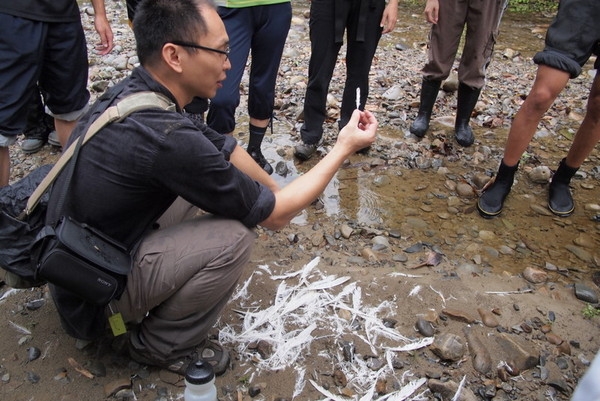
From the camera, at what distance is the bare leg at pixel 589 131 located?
3521 mm

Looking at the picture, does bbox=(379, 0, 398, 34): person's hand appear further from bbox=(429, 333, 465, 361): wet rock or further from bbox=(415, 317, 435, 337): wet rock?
bbox=(429, 333, 465, 361): wet rock

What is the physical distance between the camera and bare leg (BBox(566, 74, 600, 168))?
3521 mm

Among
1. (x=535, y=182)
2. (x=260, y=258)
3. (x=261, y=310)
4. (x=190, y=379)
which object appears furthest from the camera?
(x=535, y=182)

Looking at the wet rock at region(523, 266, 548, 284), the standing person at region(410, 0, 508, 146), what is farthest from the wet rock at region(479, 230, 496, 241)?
the standing person at region(410, 0, 508, 146)

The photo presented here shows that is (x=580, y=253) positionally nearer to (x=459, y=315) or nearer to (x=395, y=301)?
(x=459, y=315)

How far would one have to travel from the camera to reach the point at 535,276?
3.15 m

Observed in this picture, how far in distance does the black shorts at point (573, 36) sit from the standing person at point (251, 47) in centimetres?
188

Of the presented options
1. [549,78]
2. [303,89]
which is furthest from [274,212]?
[303,89]

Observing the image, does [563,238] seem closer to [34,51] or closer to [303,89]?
[303,89]

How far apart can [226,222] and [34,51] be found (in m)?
1.91

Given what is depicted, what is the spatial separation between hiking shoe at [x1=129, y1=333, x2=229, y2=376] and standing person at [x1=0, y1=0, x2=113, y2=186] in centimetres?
178

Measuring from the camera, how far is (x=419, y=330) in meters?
2.71

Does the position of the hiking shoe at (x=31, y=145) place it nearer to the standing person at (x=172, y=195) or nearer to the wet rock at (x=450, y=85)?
the standing person at (x=172, y=195)

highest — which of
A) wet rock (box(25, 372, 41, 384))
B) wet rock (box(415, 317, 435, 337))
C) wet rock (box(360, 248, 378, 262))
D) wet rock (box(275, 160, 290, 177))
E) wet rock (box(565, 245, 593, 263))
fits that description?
wet rock (box(25, 372, 41, 384))
